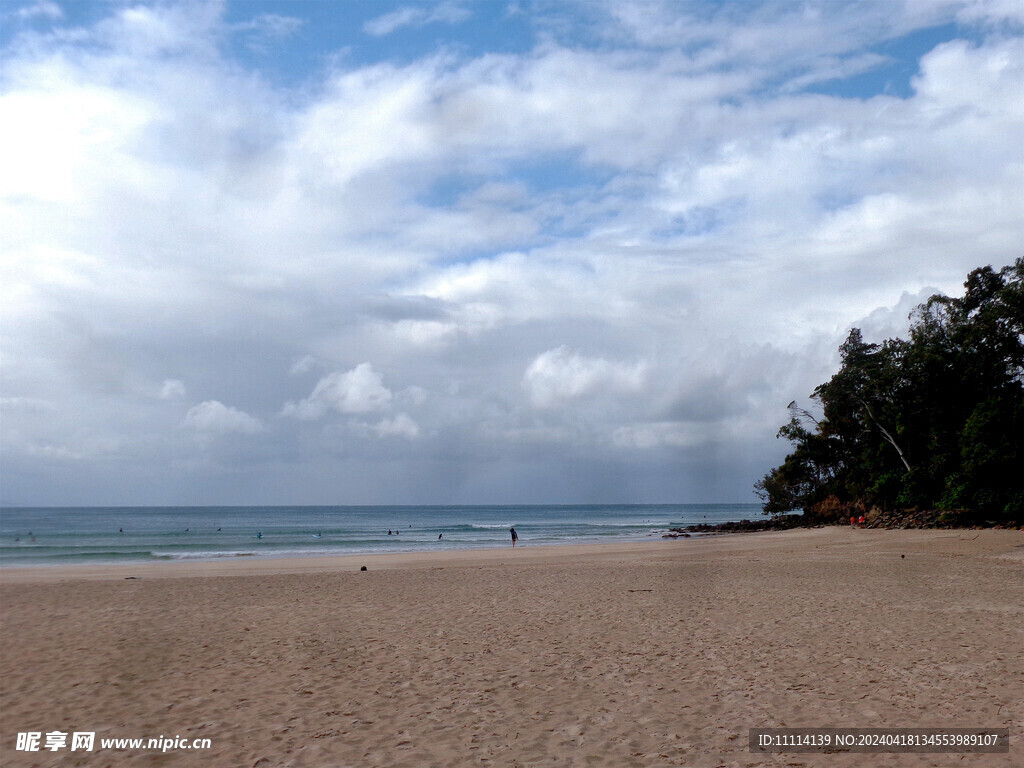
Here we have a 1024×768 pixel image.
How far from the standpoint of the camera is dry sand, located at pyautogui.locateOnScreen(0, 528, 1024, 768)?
634 centimetres

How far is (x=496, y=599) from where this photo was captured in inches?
588

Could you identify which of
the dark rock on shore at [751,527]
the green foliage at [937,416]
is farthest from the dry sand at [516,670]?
the dark rock on shore at [751,527]

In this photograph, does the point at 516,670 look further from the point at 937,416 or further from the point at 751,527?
the point at 751,527

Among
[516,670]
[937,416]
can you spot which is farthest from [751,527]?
[516,670]

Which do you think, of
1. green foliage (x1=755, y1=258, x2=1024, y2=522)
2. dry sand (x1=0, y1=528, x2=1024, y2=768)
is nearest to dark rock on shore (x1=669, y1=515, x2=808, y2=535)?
green foliage (x1=755, y1=258, x2=1024, y2=522)

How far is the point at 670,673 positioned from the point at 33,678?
7970mm

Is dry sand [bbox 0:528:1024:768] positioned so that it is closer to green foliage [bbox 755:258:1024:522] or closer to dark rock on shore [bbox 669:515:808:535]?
green foliage [bbox 755:258:1024:522]

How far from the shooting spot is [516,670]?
28.7 feet

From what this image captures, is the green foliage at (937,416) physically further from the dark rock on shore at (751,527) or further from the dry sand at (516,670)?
the dry sand at (516,670)

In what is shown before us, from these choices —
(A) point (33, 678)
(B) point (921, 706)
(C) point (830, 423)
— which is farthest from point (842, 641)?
(C) point (830, 423)

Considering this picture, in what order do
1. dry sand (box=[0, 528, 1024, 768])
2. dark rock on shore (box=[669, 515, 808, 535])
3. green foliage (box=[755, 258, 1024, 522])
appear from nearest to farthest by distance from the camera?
dry sand (box=[0, 528, 1024, 768])
green foliage (box=[755, 258, 1024, 522])
dark rock on shore (box=[669, 515, 808, 535])

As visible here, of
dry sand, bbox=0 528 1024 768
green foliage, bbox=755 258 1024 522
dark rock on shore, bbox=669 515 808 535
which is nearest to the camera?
dry sand, bbox=0 528 1024 768

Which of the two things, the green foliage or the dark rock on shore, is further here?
the dark rock on shore

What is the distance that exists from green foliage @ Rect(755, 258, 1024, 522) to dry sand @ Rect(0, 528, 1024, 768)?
67.1 feet
